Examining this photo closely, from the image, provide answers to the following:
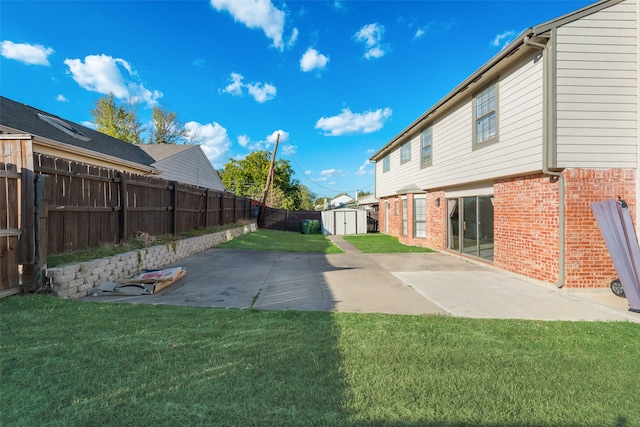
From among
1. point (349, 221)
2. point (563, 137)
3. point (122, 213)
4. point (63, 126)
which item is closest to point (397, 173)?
point (349, 221)

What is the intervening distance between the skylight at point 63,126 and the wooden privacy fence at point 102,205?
5.33 metres

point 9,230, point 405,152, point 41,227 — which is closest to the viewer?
point 9,230

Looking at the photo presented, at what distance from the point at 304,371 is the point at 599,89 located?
736 centimetres

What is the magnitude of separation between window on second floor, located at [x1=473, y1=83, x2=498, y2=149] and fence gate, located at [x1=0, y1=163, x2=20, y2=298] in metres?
9.34

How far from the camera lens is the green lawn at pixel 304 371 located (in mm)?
1867

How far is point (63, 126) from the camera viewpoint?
420 inches

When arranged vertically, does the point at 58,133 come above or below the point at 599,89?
above

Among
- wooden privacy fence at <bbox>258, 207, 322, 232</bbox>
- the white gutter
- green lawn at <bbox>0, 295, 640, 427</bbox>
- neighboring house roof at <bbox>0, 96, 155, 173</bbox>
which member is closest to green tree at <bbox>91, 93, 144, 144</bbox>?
A: neighboring house roof at <bbox>0, 96, 155, 173</bbox>

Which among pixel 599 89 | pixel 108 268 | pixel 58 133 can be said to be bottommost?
pixel 108 268

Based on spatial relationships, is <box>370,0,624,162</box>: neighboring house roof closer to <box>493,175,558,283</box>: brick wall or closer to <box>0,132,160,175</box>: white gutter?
<box>493,175,558,283</box>: brick wall

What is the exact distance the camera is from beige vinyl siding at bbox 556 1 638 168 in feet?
17.6

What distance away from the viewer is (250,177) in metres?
40.0

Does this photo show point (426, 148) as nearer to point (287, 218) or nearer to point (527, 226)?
point (527, 226)

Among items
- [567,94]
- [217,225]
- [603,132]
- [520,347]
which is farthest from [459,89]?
[217,225]
